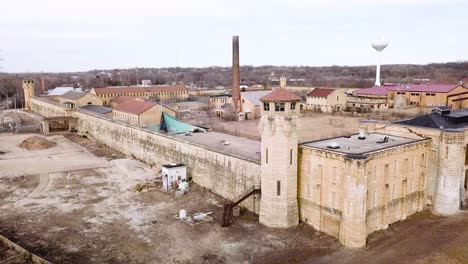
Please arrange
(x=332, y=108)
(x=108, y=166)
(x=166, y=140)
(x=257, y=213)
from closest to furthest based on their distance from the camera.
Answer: (x=257, y=213) < (x=166, y=140) < (x=108, y=166) < (x=332, y=108)

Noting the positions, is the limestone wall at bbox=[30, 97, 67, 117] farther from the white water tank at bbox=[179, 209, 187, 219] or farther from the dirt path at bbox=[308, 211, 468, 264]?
the dirt path at bbox=[308, 211, 468, 264]

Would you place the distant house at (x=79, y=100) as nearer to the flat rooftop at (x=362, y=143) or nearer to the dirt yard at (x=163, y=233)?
the dirt yard at (x=163, y=233)

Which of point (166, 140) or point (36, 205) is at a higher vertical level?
point (166, 140)

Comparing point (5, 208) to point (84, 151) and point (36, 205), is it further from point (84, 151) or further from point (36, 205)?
point (84, 151)

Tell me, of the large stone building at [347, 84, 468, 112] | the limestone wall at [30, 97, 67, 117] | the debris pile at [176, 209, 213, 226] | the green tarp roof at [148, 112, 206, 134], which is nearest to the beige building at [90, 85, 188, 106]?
the limestone wall at [30, 97, 67, 117]

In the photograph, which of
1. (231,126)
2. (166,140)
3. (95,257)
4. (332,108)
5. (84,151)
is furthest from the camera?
(332,108)

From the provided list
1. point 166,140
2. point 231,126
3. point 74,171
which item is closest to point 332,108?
point 231,126
